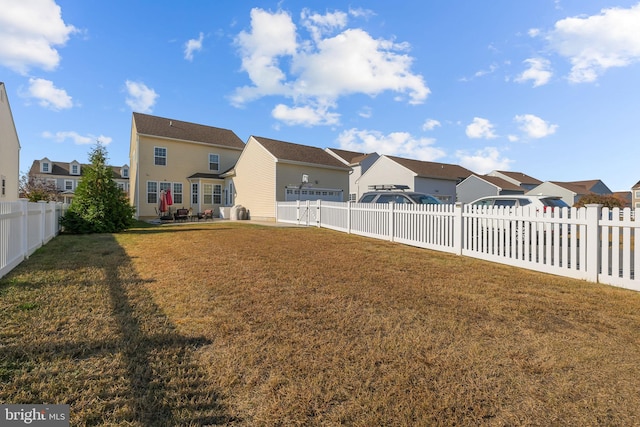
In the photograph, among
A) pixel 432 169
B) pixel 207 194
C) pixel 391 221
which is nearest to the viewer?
pixel 391 221

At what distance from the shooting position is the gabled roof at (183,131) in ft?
76.1

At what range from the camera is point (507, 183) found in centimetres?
4381

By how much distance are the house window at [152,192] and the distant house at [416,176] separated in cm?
1953

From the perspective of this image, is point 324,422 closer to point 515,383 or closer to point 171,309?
point 515,383

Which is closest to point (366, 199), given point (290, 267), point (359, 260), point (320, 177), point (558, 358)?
point (359, 260)

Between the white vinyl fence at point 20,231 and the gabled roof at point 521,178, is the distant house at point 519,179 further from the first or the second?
the white vinyl fence at point 20,231

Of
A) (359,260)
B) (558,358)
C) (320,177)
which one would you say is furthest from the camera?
(320,177)

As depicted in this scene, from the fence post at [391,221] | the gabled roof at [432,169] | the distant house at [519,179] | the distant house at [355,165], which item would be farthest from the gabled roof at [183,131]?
the distant house at [519,179]

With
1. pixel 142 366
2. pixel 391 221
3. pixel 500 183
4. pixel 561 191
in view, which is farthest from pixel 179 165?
pixel 561 191

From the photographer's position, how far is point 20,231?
621 cm

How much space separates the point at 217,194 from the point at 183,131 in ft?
19.5

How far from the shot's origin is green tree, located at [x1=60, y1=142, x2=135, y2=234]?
40.1ft

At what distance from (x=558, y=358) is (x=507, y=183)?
159 ft

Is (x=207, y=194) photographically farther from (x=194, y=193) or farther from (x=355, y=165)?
(x=355, y=165)
